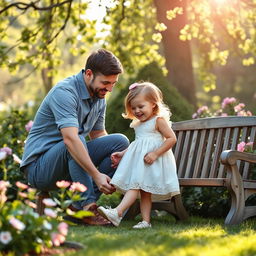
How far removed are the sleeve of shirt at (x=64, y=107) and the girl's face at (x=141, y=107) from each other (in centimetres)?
51

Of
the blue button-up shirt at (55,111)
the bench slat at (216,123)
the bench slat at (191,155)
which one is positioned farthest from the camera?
the bench slat at (191,155)

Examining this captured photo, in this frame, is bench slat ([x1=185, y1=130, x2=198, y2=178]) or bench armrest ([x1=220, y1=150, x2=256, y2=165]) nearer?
bench armrest ([x1=220, y1=150, x2=256, y2=165])

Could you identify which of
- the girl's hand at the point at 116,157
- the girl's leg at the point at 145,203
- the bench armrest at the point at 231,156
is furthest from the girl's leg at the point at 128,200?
the bench armrest at the point at 231,156

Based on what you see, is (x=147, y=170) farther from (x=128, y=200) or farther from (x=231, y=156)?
(x=231, y=156)

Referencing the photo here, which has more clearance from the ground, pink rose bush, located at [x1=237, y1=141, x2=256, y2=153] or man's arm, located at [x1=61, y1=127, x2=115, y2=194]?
man's arm, located at [x1=61, y1=127, x2=115, y2=194]

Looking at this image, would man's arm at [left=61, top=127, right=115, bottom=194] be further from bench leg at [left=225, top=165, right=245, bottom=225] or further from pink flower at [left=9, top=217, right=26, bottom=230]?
pink flower at [left=9, top=217, right=26, bottom=230]

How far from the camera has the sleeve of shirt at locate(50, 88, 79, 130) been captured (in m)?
5.02

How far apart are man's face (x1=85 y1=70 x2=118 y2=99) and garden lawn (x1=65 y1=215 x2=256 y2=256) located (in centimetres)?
121

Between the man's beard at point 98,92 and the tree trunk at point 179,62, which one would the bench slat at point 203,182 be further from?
the tree trunk at point 179,62

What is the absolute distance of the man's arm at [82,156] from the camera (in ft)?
16.0

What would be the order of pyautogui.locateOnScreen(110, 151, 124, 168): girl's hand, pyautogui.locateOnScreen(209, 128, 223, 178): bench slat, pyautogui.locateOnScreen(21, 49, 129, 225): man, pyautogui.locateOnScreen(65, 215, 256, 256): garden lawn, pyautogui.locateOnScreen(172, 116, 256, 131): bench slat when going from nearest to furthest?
pyautogui.locateOnScreen(65, 215, 256, 256): garden lawn < pyautogui.locateOnScreen(21, 49, 129, 225): man < pyautogui.locateOnScreen(110, 151, 124, 168): girl's hand < pyautogui.locateOnScreen(172, 116, 256, 131): bench slat < pyautogui.locateOnScreen(209, 128, 223, 178): bench slat

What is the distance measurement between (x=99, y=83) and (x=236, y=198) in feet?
5.12

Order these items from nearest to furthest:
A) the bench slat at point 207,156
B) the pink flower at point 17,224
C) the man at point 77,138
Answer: the pink flower at point 17,224 → the man at point 77,138 → the bench slat at point 207,156

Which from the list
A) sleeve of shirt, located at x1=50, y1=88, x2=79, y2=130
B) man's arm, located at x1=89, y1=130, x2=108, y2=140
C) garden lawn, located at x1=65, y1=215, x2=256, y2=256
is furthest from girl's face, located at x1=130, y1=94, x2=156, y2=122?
garden lawn, located at x1=65, y1=215, x2=256, y2=256
